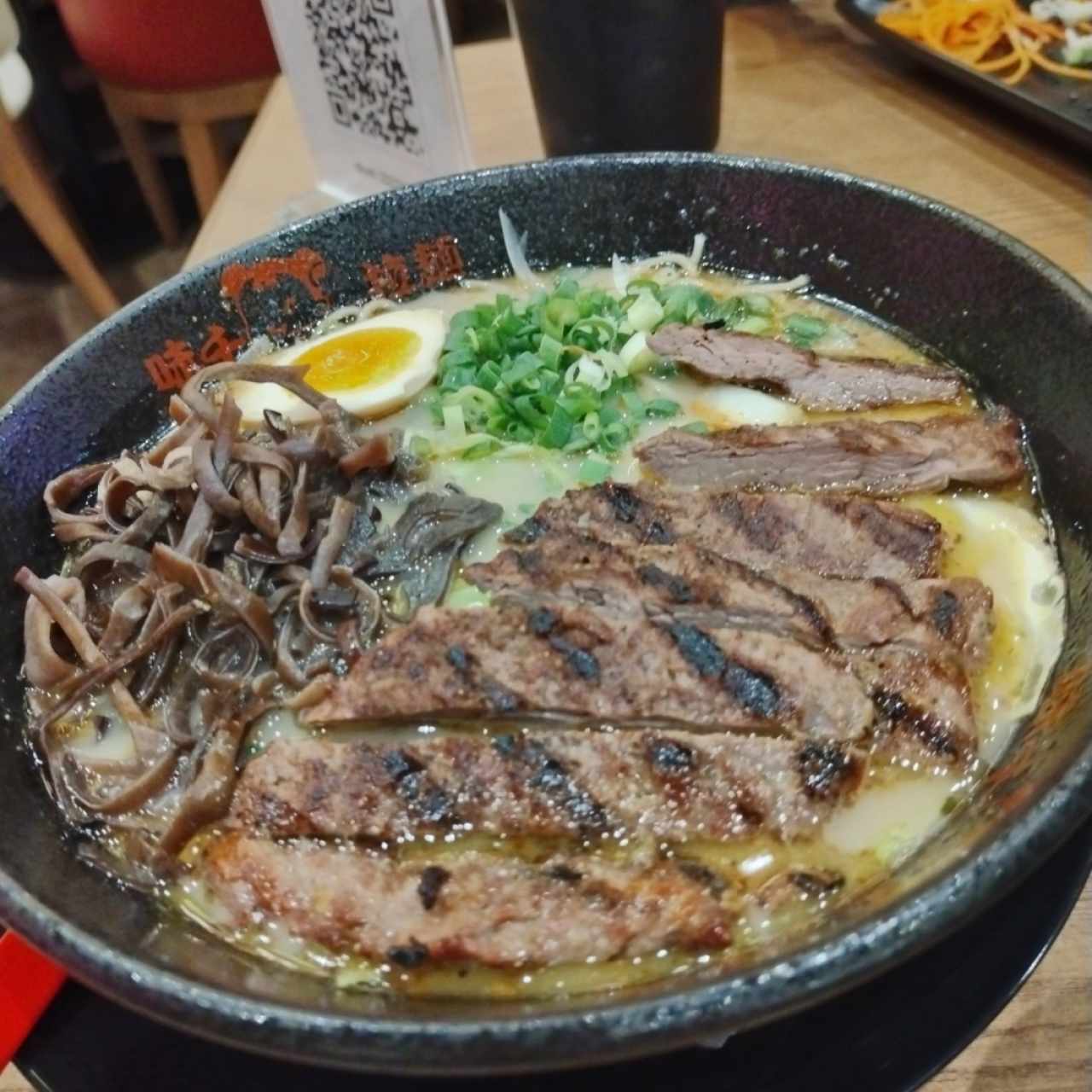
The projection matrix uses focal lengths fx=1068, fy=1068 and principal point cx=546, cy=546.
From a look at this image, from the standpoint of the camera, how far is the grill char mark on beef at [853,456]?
4.96ft

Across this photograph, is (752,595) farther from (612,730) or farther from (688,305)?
(688,305)

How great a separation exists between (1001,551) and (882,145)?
1.45 m

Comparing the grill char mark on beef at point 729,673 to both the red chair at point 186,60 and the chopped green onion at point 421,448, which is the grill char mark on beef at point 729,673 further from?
the red chair at point 186,60

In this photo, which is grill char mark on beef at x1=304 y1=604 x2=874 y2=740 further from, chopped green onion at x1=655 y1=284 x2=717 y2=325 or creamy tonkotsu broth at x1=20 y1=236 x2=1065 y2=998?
chopped green onion at x1=655 y1=284 x2=717 y2=325

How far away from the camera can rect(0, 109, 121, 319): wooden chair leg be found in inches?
140

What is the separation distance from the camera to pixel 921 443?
1.54 meters

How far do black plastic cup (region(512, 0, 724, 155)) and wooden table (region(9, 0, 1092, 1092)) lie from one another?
0.29 m

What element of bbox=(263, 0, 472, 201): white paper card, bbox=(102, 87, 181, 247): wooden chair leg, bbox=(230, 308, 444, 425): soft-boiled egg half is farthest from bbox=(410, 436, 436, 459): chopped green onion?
bbox=(102, 87, 181, 247): wooden chair leg

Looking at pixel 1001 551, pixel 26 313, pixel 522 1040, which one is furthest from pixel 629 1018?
pixel 26 313

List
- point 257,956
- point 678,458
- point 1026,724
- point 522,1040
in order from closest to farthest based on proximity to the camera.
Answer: point 522,1040
point 257,956
point 1026,724
point 678,458

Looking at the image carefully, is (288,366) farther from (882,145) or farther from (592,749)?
(882,145)

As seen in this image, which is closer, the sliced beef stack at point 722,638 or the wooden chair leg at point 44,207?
the sliced beef stack at point 722,638

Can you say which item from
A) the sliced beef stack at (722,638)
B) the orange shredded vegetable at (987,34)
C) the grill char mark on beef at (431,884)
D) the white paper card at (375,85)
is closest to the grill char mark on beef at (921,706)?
the sliced beef stack at (722,638)

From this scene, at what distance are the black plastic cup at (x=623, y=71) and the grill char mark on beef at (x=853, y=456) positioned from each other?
0.92 m
